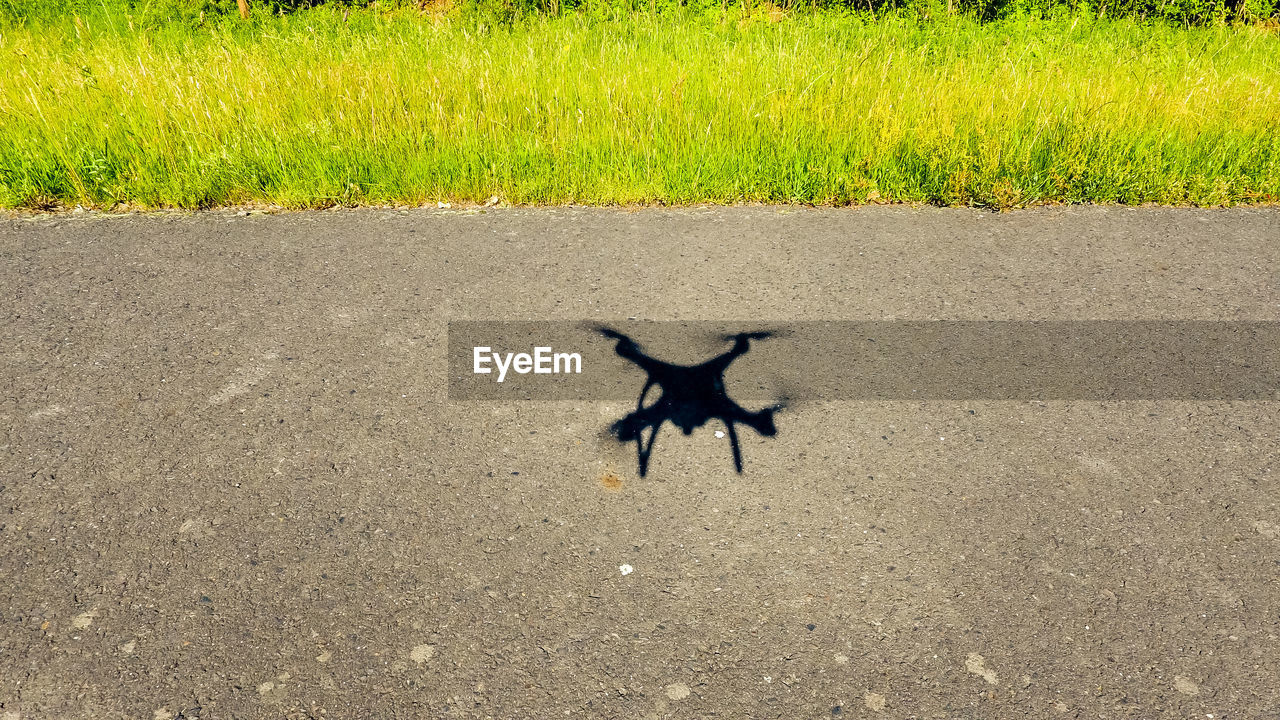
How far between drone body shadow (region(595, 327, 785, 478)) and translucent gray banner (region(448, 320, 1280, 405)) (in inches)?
1.9

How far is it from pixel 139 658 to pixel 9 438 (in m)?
1.46

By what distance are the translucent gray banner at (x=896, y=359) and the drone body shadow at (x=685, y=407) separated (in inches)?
1.9

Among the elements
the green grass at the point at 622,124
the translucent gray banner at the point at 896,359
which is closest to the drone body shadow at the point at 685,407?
the translucent gray banner at the point at 896,359

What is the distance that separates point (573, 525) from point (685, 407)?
31.9 inches

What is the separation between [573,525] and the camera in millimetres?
2959

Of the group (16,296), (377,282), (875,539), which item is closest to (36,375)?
(16,296)

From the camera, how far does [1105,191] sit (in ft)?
18.2

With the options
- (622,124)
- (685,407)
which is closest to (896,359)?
(685,407)

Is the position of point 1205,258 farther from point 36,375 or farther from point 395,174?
point 36,375

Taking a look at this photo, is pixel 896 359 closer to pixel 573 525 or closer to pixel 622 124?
pixel 573 525

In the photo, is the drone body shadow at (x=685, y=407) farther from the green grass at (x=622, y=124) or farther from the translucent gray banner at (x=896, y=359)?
the green grass at (x=622, y=124)

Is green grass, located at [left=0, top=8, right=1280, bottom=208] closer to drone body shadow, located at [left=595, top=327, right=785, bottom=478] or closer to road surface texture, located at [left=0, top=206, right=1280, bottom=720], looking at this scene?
road surface texture, located at [left=0, top=206, right=1280, bottom=720]

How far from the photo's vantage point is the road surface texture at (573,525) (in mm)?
2418

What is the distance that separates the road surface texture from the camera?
2.42 meters
